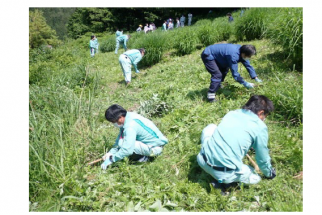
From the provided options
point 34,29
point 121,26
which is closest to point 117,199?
point 34,29

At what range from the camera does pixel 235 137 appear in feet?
6.65

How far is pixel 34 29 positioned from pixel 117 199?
2670cm

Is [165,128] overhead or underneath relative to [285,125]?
underneath

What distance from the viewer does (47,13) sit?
192ft

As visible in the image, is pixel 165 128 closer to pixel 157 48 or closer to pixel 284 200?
pixel 284 200

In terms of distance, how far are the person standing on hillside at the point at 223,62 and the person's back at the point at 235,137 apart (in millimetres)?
1863

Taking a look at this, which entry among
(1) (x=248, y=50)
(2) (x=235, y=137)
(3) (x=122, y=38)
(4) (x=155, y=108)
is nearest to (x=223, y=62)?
(1) (x=248, y=50)

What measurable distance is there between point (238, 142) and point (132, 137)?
122cm

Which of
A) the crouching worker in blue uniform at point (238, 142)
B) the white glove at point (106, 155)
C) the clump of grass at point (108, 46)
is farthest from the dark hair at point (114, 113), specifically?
the clump of grass at point (108, 46)

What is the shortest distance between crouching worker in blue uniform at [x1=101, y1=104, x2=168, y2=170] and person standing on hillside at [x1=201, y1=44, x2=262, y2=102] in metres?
1.70

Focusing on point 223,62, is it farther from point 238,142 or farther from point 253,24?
point 253,24

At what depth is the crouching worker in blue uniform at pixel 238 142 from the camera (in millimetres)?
1999

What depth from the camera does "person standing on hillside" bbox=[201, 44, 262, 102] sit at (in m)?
3.72

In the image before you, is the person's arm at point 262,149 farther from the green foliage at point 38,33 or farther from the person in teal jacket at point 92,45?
the green foliage at point 38,33
